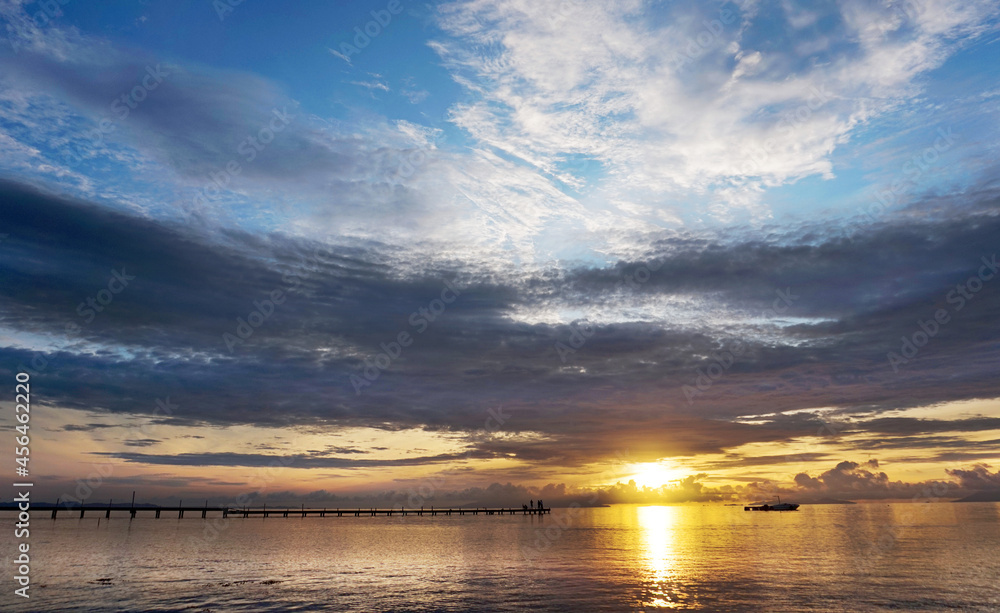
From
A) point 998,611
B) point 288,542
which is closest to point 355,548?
point 288,542

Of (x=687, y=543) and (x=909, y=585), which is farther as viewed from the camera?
(x=687, y=543)

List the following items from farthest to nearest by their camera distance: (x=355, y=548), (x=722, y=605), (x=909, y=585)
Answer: (x=355, y=548) < (x=909, y=585) < (x=722, y=605)

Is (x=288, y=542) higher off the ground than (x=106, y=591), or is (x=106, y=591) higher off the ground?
(x=106, y=591)

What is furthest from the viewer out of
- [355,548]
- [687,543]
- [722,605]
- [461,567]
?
[687,543]

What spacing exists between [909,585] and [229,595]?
65.6m

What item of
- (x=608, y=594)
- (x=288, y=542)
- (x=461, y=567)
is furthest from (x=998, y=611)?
(x=288, y=542)

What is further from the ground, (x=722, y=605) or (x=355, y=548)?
(x=722, y=605)

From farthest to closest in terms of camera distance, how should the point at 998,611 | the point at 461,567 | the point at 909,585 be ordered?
the point at 461,567, the point at 909,585, the point at 998,611

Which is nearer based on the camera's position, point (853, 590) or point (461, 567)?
point (853, 590)

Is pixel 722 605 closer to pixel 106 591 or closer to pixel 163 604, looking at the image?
pixel 163 604

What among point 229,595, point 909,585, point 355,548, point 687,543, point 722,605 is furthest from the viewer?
point 687,543

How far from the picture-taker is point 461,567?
72.4 m

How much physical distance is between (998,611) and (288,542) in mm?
110230

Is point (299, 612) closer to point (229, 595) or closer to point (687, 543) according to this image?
point (229, 595)
